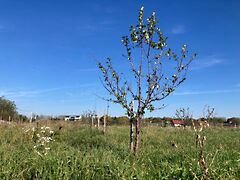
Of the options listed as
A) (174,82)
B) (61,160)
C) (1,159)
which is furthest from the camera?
(174,82)

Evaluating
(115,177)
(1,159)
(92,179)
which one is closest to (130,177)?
(115,177)

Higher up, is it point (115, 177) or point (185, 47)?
point (185, 47)

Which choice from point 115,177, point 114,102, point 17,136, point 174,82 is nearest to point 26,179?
point 115,177

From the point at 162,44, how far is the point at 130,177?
19.8 feet

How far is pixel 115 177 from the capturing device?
17.4 ft

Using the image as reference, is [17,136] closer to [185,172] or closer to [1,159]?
[1,159]

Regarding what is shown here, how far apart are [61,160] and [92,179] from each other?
40.5 inches

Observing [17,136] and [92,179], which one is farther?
[17,136]

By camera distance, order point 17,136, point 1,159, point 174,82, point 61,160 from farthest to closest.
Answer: point 17,136 < point 174,82 < point 1,159 < point 61,160

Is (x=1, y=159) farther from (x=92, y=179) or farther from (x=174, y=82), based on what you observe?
(x=174, y=82)

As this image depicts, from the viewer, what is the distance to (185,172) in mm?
5062

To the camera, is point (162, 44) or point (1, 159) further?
point (162, 44)

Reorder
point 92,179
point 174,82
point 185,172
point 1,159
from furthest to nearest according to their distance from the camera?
point 174,82, point 1,159, point 92,179, point 185,172

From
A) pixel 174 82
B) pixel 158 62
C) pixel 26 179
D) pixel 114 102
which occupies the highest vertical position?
pixel 158 62
